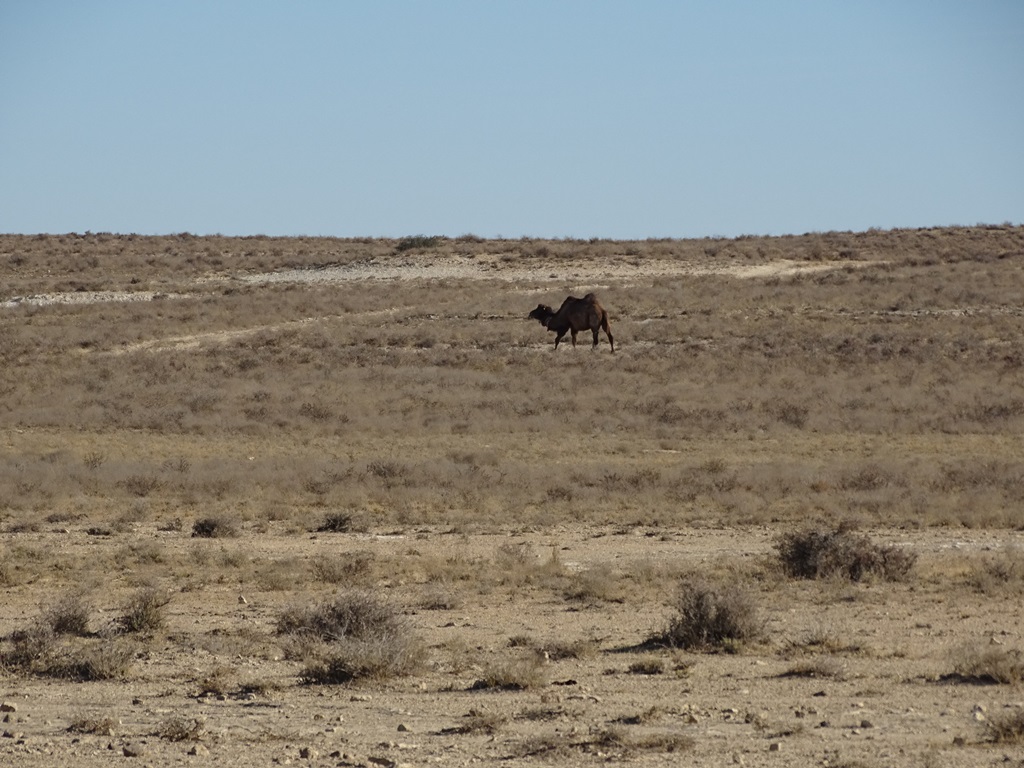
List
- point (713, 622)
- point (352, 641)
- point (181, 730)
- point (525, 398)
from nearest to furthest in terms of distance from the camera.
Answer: point (181, 730)
point (352, 641)
point (713, 622)
point (525, 398)

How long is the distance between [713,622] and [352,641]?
2.70 metres

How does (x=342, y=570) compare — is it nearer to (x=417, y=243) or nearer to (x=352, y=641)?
(x=352, y=641)

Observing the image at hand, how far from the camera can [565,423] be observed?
30000 millimetres

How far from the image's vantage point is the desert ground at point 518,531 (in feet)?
26.6

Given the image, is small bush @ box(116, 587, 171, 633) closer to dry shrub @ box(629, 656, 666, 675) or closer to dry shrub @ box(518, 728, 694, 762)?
dry shrub @ box(629, 656, 666, 675)

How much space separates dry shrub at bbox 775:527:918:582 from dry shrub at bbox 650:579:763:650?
3106 millimetres

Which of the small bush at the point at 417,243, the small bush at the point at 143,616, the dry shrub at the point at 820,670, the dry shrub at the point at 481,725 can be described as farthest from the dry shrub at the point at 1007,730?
the small bush at the point at 417,243

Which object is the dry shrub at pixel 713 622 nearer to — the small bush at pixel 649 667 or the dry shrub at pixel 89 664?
the small bush at pixel 649 667

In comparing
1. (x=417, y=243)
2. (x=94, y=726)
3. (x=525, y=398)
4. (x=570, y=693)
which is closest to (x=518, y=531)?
(x=570, y=693)

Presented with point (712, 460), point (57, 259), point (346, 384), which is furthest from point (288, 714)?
point (57, 259)

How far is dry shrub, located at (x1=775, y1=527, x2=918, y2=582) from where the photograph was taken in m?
13.1

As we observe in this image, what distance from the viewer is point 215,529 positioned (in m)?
17.2

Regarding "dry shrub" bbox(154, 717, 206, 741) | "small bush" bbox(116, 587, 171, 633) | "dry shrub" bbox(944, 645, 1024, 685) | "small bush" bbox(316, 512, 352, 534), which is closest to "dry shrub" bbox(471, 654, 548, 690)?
"dry shrub" bbox(154, 717, 206, 741)

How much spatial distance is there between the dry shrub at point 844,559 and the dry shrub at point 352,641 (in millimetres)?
4480
